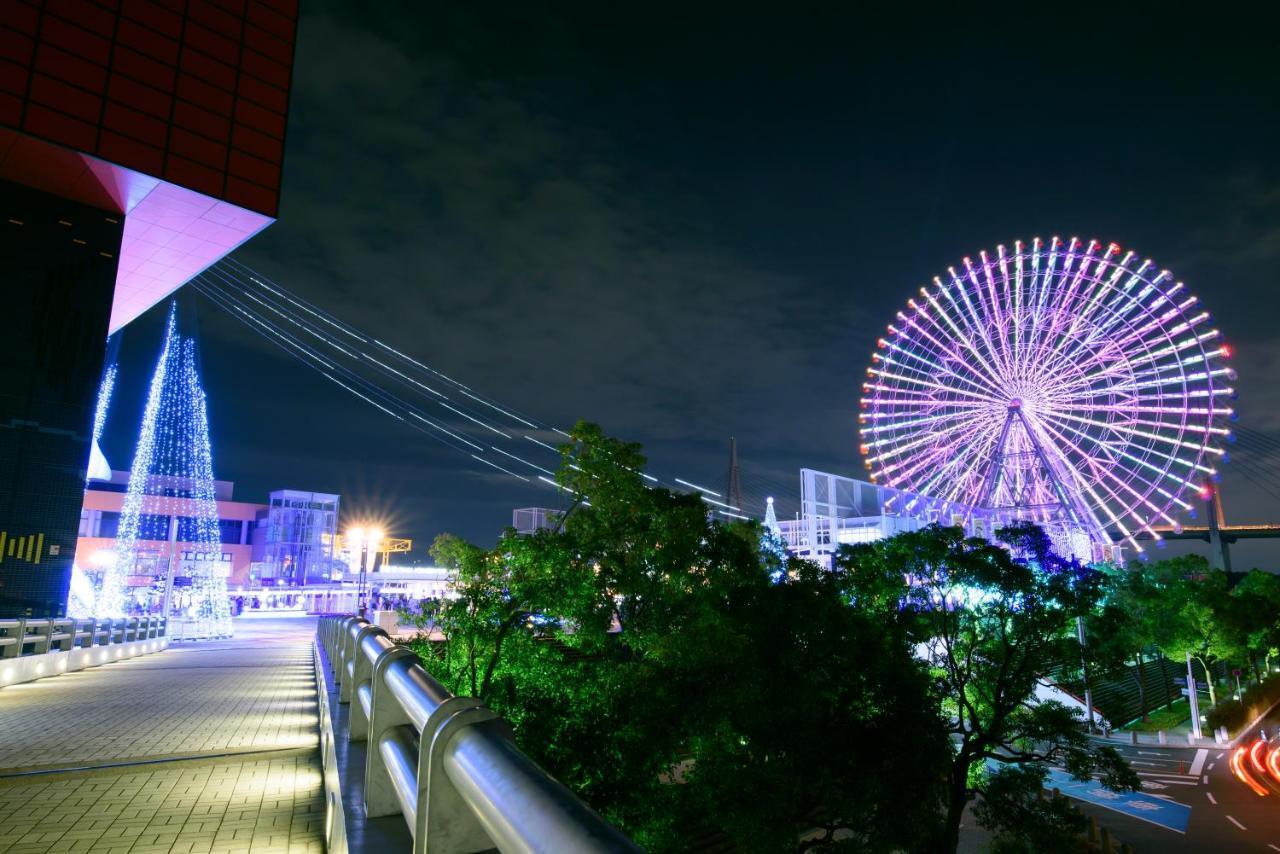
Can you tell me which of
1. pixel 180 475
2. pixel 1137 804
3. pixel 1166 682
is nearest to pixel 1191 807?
pixel 1137 804

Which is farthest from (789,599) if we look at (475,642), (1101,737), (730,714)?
(1101,737)

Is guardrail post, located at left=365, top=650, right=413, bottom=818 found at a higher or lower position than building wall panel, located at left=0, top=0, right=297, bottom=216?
lower

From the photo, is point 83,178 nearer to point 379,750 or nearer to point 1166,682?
point 379,750

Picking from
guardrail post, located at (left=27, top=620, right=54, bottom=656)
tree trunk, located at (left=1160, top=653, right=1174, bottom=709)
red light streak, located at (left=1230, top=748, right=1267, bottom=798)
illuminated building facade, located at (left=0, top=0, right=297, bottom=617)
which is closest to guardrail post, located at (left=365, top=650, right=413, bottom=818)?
guardrail post, located at (left=27, top=620, right=54, bottom=656)

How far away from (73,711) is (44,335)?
1703cm

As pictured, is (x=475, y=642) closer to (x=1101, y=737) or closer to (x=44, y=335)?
(x=44, y=335)

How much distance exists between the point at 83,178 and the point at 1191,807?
142ft

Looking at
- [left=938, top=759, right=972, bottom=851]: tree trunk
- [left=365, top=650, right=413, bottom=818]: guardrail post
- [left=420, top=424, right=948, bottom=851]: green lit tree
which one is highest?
[left=365, top=650, right=413, bottom=818]: guardrail post

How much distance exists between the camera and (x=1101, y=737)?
40188 millimetres

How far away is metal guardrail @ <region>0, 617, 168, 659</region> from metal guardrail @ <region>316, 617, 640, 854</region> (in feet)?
56.0

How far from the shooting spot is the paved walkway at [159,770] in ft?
17.5

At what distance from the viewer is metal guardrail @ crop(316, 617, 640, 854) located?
3.53ft

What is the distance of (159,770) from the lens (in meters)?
7.40

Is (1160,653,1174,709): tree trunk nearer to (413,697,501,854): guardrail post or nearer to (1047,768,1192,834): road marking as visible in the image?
(1047,768,1192,834): road marking
